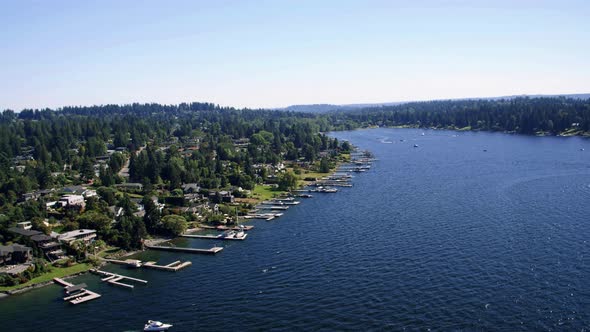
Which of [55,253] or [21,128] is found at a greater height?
[21,128]

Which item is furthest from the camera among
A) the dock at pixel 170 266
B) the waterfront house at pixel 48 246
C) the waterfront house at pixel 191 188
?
the waterfront house at pixel 191 188

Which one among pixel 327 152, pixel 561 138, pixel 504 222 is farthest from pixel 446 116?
pixel 504 222

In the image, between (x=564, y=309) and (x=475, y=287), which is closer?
(x=564, y=309)

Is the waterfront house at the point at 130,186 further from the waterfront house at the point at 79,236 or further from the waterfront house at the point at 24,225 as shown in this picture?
the waterfront house at the point at 79,236

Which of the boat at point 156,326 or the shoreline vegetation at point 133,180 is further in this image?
the shoreline vegetation at point 133,180

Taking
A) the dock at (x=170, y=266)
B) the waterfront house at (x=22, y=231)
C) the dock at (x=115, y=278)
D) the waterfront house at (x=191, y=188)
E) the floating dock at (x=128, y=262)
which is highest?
the waterfront house at (x=191, y=188)

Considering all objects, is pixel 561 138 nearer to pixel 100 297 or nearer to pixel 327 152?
pixel 327 152

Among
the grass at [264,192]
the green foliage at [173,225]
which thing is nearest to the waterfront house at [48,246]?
the green foliage at [173,225]

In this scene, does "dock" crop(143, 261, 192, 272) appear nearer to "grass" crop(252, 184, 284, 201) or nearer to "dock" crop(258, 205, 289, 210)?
"dock" crop(258, 205, 289, 210)

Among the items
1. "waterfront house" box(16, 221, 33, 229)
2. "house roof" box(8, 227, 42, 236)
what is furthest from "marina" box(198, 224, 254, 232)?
"waterfront house" box(16, 221, 33, 229)
